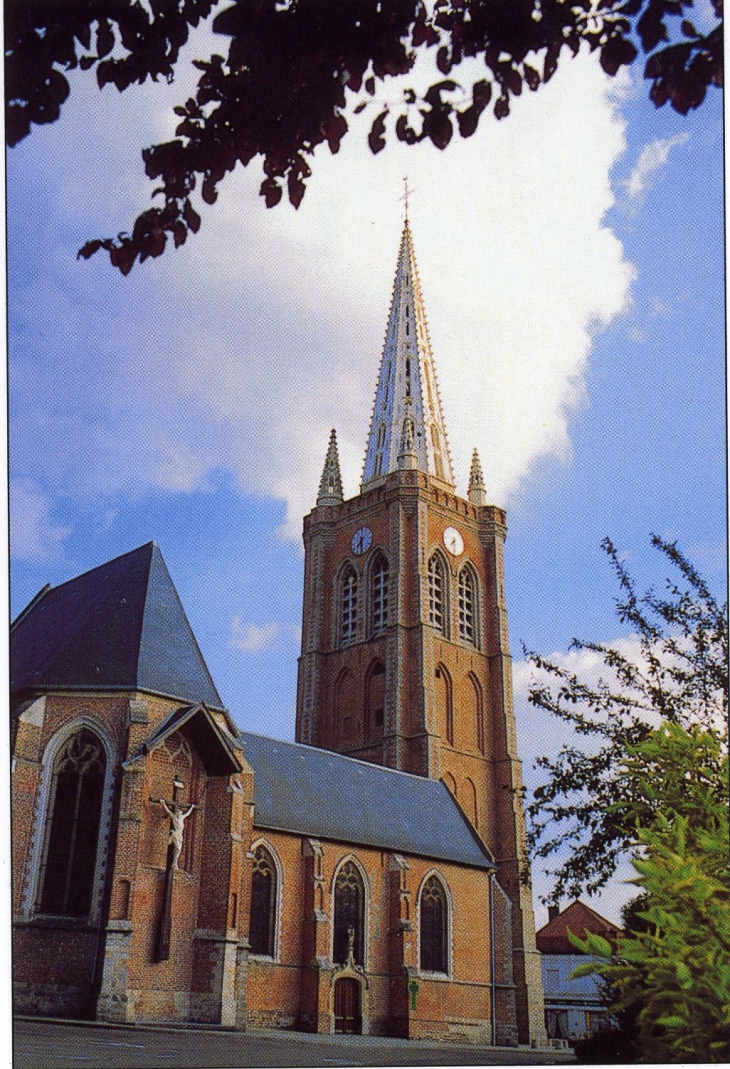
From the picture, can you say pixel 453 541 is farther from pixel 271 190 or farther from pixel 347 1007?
pixel 271 190

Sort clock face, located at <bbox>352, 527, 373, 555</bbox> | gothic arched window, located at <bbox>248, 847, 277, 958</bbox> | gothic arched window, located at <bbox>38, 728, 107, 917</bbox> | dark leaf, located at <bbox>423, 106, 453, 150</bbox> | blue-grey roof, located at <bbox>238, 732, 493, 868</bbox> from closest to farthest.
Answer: dark leaf, located at <bbox>423, 106, 453, 150</bbox>
gothic arched window, located at <bbox>38, 728, 107, 917</bbox>
gothic arched window, located at <bbox>248, 847, 277, 958</bbox>
blue-grey roof, located at <bbox>238, 732, 493, 868</bbox>
clock face, located at <bbox>352, 527, 373, 555</bbox>

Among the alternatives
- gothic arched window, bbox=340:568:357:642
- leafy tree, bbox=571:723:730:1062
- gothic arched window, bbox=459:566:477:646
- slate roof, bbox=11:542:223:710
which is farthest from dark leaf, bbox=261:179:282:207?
gothic arched window, bbox=340:568:357:642

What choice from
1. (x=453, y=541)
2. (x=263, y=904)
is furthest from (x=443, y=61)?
(x=453, y=541)

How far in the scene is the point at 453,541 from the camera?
3778 cm

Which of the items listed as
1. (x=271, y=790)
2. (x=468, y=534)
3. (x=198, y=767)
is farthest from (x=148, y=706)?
(x=468, y=534)

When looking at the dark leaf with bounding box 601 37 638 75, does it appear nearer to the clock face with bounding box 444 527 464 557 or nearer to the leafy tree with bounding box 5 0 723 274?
the leafy tree with bounding box 5 0 723 274

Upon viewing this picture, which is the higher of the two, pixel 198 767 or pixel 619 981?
pixel 198 767

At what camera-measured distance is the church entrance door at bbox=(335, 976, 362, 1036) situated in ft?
70.6

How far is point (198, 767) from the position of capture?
17.7m

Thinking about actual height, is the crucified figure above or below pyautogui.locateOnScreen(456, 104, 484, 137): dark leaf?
below

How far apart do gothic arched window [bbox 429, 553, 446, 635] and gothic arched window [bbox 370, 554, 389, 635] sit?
5.53ft

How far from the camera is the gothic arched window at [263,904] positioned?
20.7m

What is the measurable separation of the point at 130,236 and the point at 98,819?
44.0 ft

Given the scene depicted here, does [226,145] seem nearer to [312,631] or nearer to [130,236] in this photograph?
[130,236]
